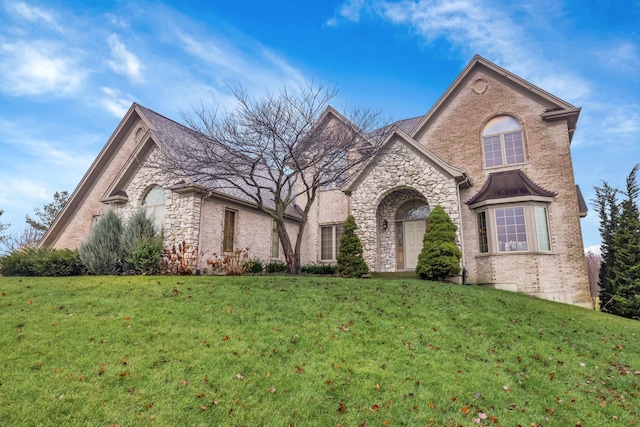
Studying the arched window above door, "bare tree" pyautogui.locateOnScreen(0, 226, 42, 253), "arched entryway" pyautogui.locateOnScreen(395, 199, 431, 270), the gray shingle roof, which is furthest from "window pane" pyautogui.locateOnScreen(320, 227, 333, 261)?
"bare tree" pyautogui.locateOnScreen(0, 226, 42, 253)

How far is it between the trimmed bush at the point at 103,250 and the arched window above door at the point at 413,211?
1139 cm

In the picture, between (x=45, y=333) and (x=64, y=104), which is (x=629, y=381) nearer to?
(x=45, y=333)

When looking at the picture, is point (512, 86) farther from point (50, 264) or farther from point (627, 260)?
point (50, 264)

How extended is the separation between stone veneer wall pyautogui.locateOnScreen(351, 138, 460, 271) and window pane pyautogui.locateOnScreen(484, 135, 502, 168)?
2435 millimetres

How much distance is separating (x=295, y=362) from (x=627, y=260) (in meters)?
13.2

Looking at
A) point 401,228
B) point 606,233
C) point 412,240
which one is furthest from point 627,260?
point 401,228

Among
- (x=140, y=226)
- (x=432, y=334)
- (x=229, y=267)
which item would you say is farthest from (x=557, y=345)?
(x=140, y=226)

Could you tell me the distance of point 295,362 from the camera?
16.8 ft

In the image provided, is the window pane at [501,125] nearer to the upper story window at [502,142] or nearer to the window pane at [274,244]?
the upper story window at [502,142]

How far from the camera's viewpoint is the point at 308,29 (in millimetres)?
14578

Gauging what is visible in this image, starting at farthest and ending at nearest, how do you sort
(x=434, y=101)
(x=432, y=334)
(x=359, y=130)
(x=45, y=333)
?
(x=434, y=101)
(x=359, y=130)
(x=432, y=334)
(x=45, y=333)

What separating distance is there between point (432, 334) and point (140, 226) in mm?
10772

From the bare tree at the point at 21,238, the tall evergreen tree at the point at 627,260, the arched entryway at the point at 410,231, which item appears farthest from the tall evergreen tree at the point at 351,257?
the bare tree at the point at 21,238

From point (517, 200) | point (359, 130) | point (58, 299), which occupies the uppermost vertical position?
point (359, 130)
